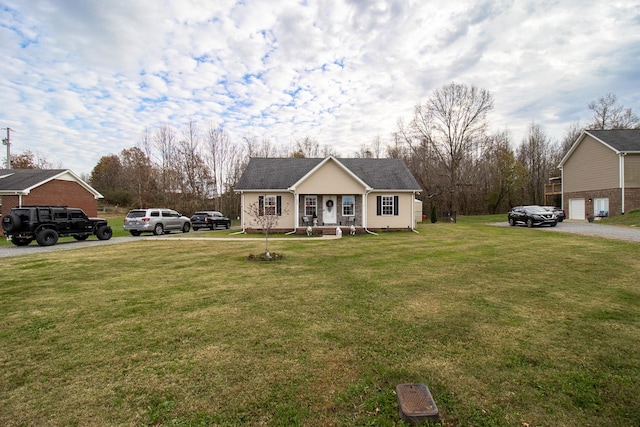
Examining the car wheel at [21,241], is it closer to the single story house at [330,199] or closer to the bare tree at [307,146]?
the single story house at [330,199]

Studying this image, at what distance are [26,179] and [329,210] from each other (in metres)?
21.7

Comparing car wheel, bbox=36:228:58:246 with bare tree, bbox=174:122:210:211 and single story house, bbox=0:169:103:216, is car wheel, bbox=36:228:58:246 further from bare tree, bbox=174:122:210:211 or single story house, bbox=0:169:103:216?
bare tree, bbox=174:122:210:211

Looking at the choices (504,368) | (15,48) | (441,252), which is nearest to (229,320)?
(504,368)

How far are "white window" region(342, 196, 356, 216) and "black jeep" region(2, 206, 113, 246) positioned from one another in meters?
15.0

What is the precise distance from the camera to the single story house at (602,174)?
83.5 feet

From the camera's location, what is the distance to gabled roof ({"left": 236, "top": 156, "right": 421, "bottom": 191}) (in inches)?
869

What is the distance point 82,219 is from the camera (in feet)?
58.0

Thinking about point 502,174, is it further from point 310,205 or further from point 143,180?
point 143,180

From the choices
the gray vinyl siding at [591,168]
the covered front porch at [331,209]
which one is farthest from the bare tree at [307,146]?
the gray vinyl siding at [591,168]

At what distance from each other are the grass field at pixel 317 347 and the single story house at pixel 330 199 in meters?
12.5

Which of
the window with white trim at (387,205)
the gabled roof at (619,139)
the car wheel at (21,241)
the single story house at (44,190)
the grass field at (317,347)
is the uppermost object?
the gabled roof at (619,139)

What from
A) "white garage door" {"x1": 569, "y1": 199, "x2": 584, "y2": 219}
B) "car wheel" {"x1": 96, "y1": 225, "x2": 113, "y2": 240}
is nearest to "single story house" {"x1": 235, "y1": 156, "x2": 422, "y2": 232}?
"car wheel" {"x1": 96, "y1": 225, "x2": 113, "y2": 240}

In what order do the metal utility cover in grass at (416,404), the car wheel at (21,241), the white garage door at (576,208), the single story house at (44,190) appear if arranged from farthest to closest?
the white garage door at (576,208) → the single story house at (44,190) → the car wheel at (21,241) → the metal utility cover in grass at (416,404)

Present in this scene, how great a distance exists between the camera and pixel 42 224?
1559cm
